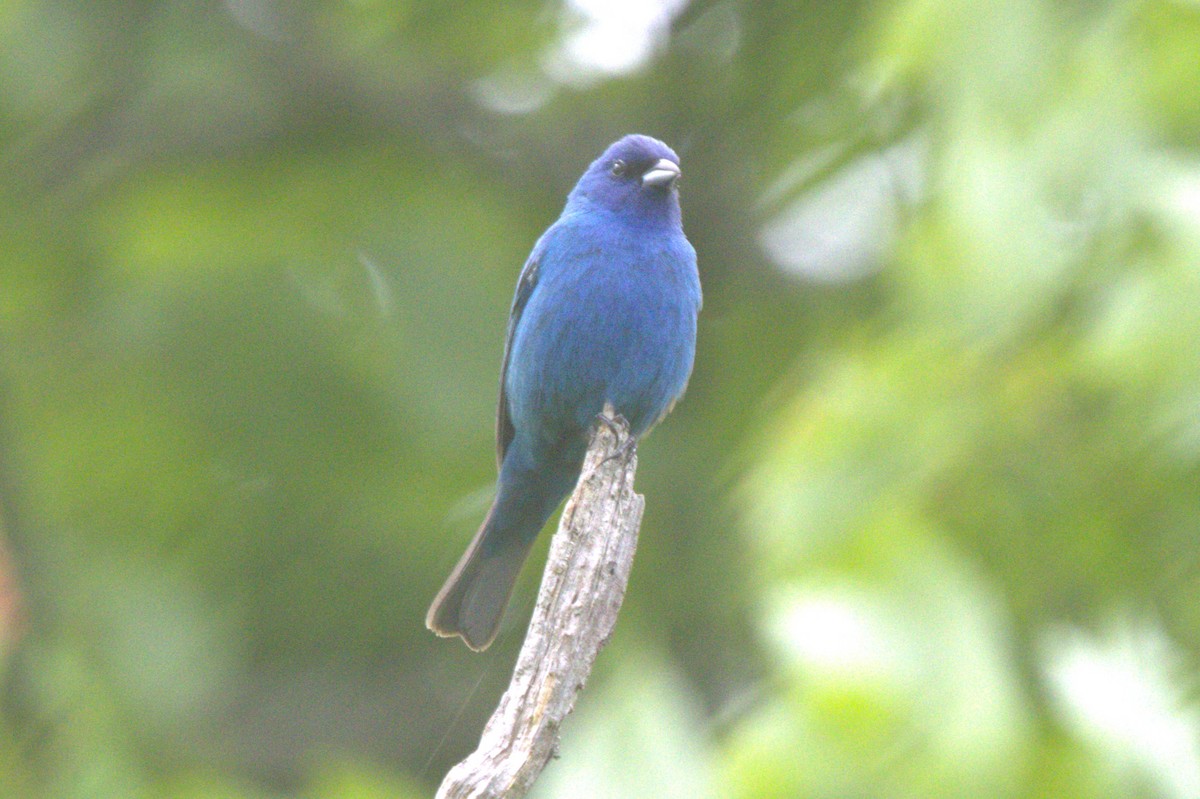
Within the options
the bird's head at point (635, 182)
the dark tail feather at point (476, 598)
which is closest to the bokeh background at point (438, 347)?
the dark tail feather at point (476, 598)

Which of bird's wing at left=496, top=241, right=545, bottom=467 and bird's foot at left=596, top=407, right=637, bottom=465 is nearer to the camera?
bird's foot at left=596, top=407, right=637, bottom=465

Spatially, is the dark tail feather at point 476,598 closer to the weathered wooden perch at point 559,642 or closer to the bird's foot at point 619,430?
the bird's foot at point 619,430

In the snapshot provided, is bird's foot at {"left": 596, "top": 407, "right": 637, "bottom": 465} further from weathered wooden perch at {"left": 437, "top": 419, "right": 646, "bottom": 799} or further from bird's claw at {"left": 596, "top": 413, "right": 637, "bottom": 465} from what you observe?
weathered wooden perch at {"left": 437, "top": 419, "right": 646, "bottom": 799}

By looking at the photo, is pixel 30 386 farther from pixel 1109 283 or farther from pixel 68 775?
pixel 1109 283

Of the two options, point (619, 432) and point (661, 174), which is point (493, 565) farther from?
point (661, 174)

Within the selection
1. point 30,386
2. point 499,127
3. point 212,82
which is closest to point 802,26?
point 499,127

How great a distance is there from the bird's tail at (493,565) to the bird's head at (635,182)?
106 cm

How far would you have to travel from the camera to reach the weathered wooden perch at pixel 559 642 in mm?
→ 3377

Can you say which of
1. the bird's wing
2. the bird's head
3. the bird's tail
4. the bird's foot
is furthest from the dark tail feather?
the bird's head

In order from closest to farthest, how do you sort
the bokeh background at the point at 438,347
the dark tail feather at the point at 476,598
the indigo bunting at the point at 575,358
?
the bokeh background at the point at 438,347
the dark tail feather at the point at 476,598
the indigo bunting at the point at 575,358

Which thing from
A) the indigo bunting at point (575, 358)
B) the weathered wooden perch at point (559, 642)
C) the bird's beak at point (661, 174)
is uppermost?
the bird's beak at point (661, 174)

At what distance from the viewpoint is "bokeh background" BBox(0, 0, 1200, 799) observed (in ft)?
16.0

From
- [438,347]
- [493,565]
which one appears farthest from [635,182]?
[438,347]

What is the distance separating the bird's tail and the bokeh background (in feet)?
0.43
